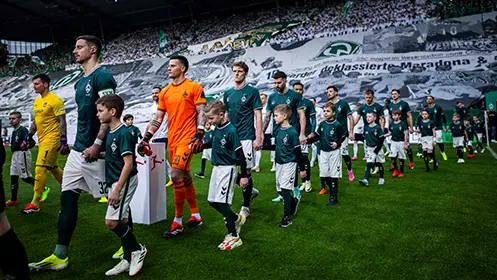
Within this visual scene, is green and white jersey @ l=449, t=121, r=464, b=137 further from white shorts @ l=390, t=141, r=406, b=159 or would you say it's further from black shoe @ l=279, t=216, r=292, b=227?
black shoe @ l=279, t=216, r=292, b=227

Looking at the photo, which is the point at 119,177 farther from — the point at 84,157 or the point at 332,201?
the point at 332,201

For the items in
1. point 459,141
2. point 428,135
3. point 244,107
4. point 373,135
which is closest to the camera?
point 244,107

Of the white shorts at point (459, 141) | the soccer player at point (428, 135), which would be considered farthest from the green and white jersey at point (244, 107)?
the white shorts at point (459, 141)

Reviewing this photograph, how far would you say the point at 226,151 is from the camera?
3660 millimetres

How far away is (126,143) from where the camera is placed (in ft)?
9.78

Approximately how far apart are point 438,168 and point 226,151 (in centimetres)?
856

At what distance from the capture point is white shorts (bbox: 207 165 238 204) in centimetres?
361

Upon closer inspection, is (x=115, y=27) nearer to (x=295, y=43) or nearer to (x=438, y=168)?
(x=295, y=43)

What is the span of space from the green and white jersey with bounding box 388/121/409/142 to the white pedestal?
6.48m

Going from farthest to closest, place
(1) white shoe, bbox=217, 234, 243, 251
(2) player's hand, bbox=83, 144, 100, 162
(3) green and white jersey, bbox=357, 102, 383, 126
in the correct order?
(3) green and white jersey, bbox=357, 102, 383, 126
(1) white shoe, bbox=217, 234, 243, 251
(2) player's hand, bbox=83, 144, 100, 162

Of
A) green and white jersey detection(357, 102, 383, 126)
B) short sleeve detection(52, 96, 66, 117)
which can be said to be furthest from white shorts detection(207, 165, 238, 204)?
green and white jersey detection(357, 102, 383, 126)

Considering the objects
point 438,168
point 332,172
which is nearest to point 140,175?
point 332,172

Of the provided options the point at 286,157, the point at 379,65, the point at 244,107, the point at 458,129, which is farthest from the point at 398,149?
the point at 379,65

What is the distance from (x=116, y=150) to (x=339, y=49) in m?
A: 23.8
